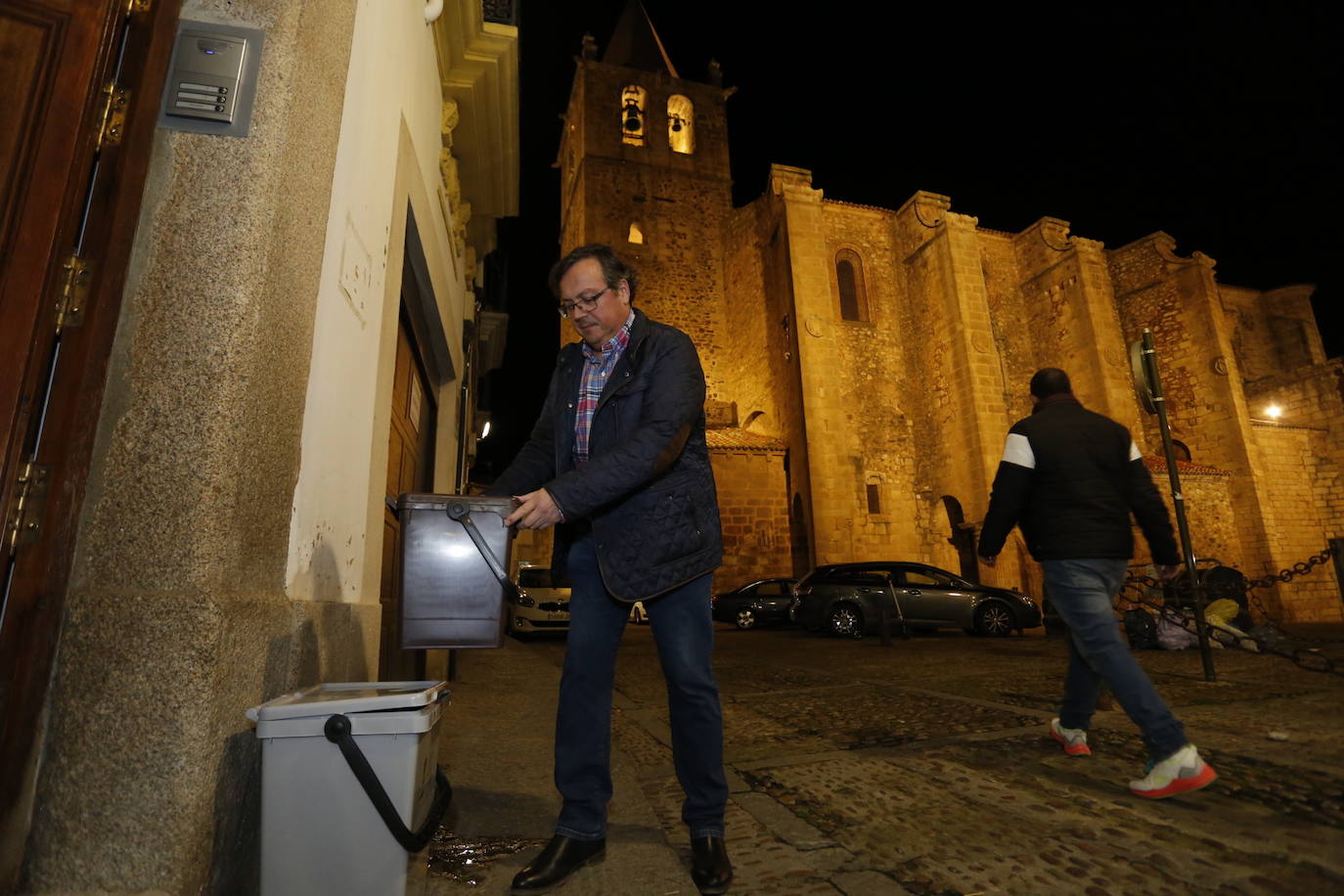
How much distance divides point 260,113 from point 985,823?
307 centimetres

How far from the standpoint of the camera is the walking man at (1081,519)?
281cm

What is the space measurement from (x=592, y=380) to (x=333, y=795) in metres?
1.37

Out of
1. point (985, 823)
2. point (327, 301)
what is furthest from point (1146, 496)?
point (327, 301)

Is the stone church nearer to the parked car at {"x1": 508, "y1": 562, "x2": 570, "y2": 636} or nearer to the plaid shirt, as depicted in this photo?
the parked car at {"x1": 508, "y1": 562, "x2": 570, "y2": 636}

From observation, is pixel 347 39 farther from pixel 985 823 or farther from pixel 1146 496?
pixel 1146 496

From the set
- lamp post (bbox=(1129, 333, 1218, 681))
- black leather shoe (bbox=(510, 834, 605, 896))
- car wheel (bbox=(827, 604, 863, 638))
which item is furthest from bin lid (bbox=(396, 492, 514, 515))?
car wheel (bbox=(827, 604, 863, 638))

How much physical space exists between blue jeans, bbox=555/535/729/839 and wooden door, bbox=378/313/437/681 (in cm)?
206

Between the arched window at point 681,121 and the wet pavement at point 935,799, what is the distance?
25030 millimetres

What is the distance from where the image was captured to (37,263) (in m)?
1.52

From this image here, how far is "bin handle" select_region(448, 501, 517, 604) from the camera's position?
6.18 ft

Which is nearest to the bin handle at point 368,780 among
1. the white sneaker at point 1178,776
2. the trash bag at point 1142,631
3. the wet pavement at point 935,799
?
the wet pavement at point 935,799

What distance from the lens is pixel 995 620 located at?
448 inches

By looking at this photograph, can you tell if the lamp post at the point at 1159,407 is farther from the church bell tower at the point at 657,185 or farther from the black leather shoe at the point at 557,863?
the church bell tower at the point at 657,185

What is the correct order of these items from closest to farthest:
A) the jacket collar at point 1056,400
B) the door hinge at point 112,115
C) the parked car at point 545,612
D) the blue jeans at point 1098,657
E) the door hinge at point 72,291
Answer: the door hinge at point 72,291, the door hinge at point 112,115, the blue jeans at point 1098,657, the jacket collar at point 1056,400, the parked car at point 545,612
